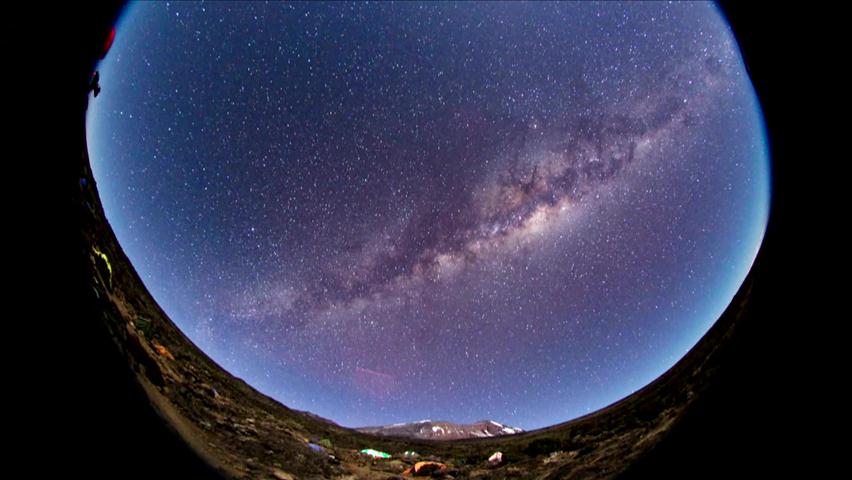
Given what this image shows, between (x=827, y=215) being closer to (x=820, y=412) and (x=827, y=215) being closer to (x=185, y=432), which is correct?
(x=820, y=412)

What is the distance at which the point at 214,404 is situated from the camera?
491 cm

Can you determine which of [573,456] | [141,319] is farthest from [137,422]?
[573,456]

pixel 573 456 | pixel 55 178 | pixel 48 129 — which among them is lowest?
pixel 573 456

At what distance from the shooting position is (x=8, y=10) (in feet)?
5.02

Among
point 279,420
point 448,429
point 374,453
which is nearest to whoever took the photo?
point 279,420

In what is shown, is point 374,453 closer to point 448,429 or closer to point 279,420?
point 279,420

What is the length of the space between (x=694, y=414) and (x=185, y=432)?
4407mm

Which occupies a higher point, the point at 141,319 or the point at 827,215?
the point at 141,319

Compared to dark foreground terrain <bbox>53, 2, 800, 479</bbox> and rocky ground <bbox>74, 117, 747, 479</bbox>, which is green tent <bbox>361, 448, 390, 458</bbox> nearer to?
rocky ground <bbox>74, 117, 747, 479</bbox>

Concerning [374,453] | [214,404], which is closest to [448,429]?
[374,453]

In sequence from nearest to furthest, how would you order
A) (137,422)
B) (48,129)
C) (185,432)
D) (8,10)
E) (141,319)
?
(8,10) < (48,129) < (137,422) < (185,432) < (141,319)

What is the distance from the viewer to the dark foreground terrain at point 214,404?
222 centimetres

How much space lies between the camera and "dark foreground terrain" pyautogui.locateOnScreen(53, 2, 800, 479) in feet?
7.28

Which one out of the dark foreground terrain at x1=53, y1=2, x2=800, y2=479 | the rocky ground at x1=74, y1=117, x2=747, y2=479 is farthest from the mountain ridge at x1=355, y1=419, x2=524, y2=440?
the dark foreground terrain at x1=53, y1=2, x2=800, y2=479
